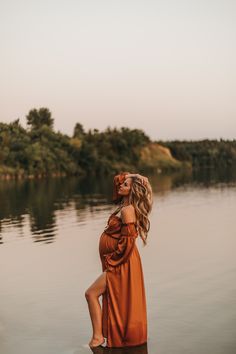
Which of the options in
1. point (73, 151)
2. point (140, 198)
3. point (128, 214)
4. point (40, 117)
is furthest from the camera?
point (40, 117)

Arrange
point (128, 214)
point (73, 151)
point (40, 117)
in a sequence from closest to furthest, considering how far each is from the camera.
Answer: point (128, 214)
point (73, 151)
point (40, 117)

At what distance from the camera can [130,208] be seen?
6066 millimetres

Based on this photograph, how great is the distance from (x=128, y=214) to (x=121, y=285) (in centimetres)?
73

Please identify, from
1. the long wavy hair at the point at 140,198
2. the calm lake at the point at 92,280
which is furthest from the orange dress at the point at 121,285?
the calm lake at the point at 92,280

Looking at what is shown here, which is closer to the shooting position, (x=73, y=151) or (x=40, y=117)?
(x=73, y=151)

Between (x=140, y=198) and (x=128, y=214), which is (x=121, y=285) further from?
(x=140, y=198)

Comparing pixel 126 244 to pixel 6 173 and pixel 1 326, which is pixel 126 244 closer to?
pixel 1 326

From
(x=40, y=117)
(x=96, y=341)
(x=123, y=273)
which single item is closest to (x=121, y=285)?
(x=123, y=273)

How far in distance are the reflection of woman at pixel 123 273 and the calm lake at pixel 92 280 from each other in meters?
0.25

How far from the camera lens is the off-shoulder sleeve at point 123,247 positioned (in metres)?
6.04

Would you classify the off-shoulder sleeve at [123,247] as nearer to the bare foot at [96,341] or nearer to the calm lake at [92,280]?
the bare foot at [96,341]

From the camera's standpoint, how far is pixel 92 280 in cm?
1022

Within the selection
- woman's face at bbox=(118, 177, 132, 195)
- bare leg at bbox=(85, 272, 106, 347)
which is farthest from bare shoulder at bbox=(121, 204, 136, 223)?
bare leg at bbox=(85, 272, 106, 347)

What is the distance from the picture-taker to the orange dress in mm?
6062
